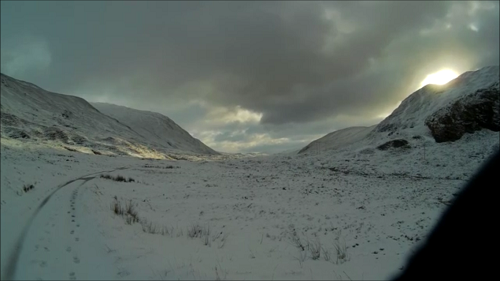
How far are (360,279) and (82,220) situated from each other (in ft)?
31.1

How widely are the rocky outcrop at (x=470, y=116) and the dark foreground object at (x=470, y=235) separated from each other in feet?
153

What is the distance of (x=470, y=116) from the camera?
4034 cm

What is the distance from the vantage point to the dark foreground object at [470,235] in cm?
216

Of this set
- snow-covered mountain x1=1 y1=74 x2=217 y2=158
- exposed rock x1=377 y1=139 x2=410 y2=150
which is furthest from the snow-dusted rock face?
snow-covered mountain x1=1 y1=74 x2=217 y2=158

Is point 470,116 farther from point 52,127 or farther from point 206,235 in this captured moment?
point 52,127

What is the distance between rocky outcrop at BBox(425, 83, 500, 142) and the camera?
3894cm

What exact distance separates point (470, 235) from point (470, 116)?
49.3 m

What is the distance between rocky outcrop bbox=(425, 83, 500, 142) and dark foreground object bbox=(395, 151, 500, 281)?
46660 millimetres

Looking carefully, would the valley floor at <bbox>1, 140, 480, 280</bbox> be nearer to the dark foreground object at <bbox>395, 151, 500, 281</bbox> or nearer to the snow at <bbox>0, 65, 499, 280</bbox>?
the snow at <bbox>0, 65, 499, 280</bbox>

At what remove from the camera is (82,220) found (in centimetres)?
989

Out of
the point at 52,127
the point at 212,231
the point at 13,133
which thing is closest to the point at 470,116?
the point at 212,231

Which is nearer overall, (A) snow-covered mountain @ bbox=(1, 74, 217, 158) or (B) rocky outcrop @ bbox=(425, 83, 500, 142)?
(A) snow-covered mountain @ bbox=(1, 74, 217, 158)

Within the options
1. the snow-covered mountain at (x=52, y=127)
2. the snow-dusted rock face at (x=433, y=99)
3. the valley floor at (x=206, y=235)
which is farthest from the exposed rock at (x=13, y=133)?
the snow-dusted rock face at (x=433, y=99)

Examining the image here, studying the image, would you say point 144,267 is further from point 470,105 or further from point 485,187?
point 470,105
